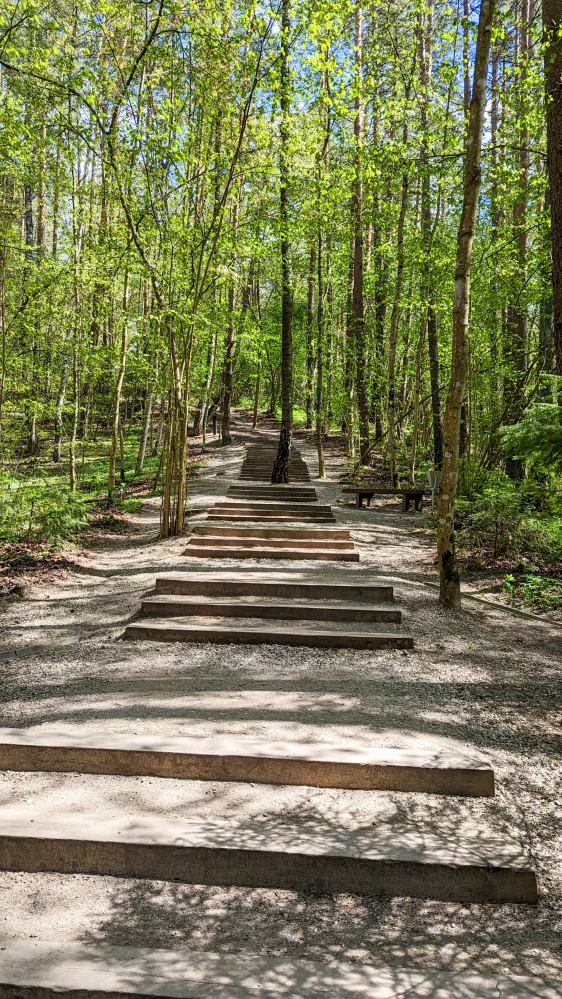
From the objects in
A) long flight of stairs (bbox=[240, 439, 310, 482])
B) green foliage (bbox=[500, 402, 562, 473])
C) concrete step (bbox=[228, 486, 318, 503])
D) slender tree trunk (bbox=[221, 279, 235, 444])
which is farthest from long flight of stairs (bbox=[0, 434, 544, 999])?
slender tree trunk (bbox=[221, 279, 235, 444])

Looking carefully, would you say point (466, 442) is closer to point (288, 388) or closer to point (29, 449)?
point (288, 388)

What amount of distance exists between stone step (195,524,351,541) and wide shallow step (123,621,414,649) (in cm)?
341

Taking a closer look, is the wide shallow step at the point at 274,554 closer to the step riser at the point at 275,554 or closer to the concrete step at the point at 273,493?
the step riser at the point at 275,554

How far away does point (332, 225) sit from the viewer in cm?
1455

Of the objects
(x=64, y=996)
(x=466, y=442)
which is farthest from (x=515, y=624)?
(x=466, y=442)

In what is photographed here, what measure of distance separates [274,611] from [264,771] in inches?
112

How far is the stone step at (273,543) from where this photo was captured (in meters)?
8.91

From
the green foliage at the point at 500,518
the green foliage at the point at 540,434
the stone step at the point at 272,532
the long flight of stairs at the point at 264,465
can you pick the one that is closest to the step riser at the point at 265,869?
the green foliage at the point at 540,434

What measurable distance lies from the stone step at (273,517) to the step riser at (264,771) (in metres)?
6.94

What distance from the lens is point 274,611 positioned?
20.6 ft

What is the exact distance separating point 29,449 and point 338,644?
58.8 feet

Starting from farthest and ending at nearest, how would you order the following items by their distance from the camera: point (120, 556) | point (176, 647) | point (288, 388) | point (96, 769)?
point (288, 388)
point (120, 556)
point (176, 647)
point (96, 769)

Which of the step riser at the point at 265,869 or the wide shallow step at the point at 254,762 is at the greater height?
the wide shallow step at the point at 254,762

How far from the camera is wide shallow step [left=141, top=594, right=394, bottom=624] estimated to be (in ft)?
20.5
